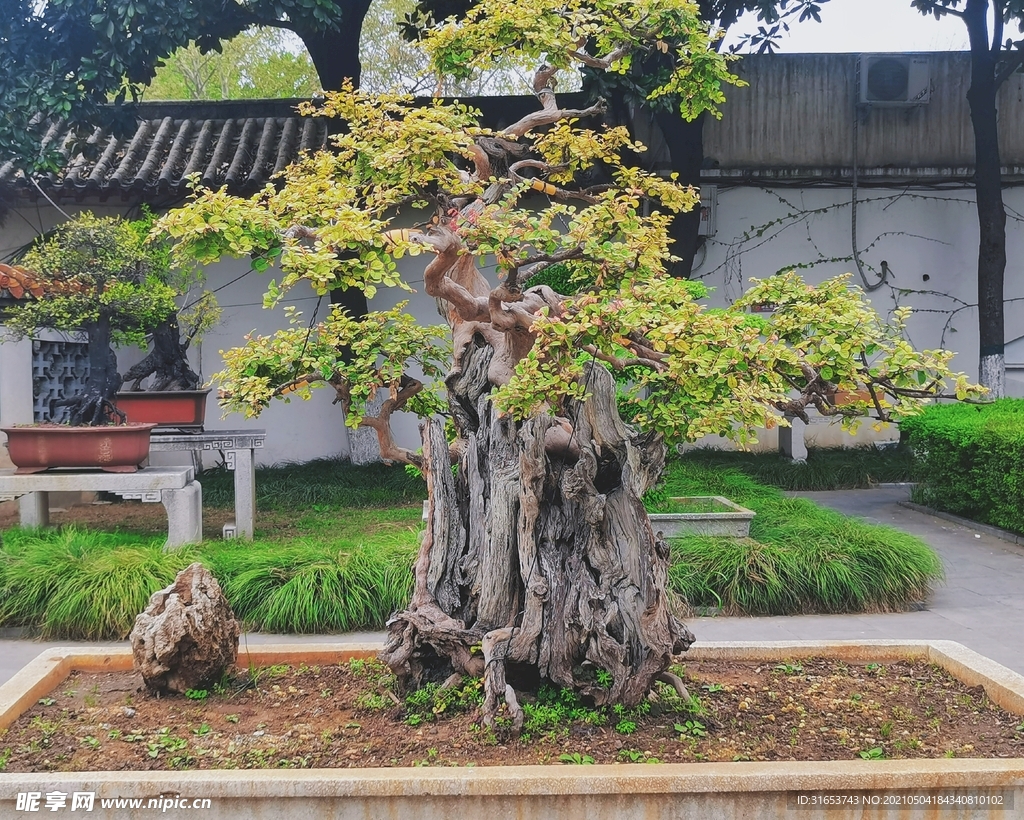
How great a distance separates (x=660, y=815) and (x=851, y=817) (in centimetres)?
63

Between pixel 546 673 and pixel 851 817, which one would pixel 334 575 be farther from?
pixel 851 817

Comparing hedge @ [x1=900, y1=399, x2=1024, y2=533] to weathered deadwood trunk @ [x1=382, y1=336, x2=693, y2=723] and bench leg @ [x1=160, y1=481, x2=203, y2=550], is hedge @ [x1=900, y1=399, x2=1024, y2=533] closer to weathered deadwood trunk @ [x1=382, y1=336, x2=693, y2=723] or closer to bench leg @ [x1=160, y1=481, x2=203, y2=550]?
weathered deadwood trunk @ [x1=382, y1=336, x2=693, y2=723]

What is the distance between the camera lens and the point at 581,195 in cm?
424

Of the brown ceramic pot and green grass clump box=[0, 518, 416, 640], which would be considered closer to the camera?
green grass clump box=[0, 518, 416, 640]

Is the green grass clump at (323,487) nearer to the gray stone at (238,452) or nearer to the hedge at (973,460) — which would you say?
the gray stone at (238,452)

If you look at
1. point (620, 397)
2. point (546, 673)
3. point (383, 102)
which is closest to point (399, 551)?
point (620, 397)

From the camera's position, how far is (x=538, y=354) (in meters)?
3.05

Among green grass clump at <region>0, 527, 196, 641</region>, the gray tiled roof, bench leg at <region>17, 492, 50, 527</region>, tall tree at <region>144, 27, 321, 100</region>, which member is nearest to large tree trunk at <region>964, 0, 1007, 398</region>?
the gray tiled roof

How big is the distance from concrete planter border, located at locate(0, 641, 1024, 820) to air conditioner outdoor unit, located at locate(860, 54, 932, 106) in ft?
35.0

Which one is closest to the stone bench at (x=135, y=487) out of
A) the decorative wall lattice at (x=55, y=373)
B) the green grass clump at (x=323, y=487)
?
the decorative wall lattice at (x=55, y=373)

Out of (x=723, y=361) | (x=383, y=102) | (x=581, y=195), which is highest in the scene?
(x=383, y=102)

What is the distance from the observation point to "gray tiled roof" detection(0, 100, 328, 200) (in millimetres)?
10250

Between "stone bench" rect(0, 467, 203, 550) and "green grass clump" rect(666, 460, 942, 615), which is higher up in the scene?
"stone bench" rect(0, 467, 203, 550)

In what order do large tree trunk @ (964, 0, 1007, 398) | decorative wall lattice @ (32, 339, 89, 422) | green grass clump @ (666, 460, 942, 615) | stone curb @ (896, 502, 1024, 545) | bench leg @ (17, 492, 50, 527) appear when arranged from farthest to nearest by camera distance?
large tree trunk @ (964, 0, 1007, 398) < decorative wall lattice @ (32, 339, 89, 422) < stone curb @ (896, 502, 1024, 545) < bench leg @ (17, 492, 50, 527) < green grass clump @ (666, 460, 942, 615)
